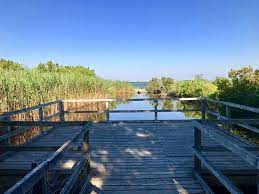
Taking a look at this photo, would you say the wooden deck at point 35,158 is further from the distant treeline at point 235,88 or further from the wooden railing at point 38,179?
the distant treeline at point 235,88

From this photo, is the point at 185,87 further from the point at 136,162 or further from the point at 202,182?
the point at 202,182

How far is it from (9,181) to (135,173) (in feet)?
7.35

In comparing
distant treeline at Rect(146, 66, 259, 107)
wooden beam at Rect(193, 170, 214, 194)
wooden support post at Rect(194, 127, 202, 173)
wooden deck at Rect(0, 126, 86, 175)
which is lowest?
wooden beam at Rect(193, 170, 214, 194)

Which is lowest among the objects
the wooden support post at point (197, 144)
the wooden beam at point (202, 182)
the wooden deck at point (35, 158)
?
the wooden beam at point (202, 182)

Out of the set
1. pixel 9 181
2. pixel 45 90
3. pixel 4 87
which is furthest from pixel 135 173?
pixel 45 90

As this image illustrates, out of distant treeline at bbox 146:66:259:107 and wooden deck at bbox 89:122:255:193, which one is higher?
distant treeline at bbox 146:66:259:107

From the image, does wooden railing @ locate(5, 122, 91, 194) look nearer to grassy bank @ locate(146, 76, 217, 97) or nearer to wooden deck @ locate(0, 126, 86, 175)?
wooden deck @ locate(0, 126, 86, 175)

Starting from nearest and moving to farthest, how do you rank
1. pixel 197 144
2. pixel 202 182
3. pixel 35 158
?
1. pixel 202 182
2. pixel 197 144
3. pixel 35 158

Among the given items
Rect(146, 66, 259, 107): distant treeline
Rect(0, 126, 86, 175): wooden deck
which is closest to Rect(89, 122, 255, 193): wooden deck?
Rect(0, 126, 86, 175): wooden deck

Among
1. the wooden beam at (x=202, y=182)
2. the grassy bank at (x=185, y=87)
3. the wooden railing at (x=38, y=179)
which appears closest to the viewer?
the wooden railing at (x=38, y=179)

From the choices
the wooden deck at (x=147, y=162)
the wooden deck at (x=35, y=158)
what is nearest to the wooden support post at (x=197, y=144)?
the wooden deck at (x=147, y=162)

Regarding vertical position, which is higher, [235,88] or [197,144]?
[235,88]

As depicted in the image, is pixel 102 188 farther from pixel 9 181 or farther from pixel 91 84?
pixel 91 84

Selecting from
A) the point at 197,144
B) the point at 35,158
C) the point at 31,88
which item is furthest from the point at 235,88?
the point at 35,158
